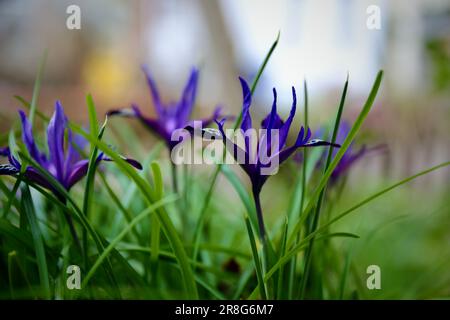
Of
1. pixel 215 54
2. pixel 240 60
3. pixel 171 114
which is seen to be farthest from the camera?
pixel 240 60

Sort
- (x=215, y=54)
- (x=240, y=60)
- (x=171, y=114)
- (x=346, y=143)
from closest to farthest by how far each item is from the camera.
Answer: (x=346, y=143) → (x=171, y=114) → (x=215, y=54) → (x=240, y=60)

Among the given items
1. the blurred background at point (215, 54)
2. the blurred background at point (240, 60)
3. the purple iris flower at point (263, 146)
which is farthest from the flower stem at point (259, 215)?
the blurred background at point (215, 54)

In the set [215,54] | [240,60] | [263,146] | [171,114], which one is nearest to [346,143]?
[263,146]

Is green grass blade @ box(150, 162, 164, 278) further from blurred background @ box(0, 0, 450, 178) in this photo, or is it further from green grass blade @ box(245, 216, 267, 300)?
blurred background @ box(0, 0, 450, 178)

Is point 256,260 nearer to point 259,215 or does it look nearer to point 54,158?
point 259,215

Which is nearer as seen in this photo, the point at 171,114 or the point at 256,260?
the point at 256,260
